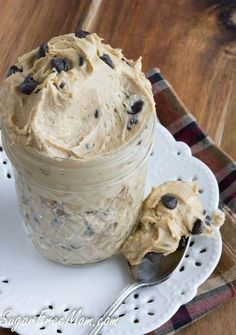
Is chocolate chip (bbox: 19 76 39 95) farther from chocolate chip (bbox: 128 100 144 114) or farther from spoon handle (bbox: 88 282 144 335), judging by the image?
spoon handle (bbox: 88 282 144 335)

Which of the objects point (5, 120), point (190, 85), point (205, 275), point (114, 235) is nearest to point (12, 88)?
point (5, 120)

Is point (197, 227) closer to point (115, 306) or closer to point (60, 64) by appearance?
point (115, 306)

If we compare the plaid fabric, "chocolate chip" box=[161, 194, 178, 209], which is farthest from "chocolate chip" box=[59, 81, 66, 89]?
the plaid fabric

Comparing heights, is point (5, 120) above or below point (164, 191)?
above

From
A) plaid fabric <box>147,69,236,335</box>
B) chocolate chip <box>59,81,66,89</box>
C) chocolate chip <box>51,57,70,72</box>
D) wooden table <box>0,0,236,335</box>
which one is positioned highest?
chocolate chip <box>51,57,70,72</box>

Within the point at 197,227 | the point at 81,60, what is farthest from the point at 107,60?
the point at 197,227

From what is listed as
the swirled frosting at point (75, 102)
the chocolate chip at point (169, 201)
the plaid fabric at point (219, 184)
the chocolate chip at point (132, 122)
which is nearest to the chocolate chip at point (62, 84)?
the swirled frosting at point (75, 102)

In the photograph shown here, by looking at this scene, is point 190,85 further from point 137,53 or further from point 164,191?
point 164,191
